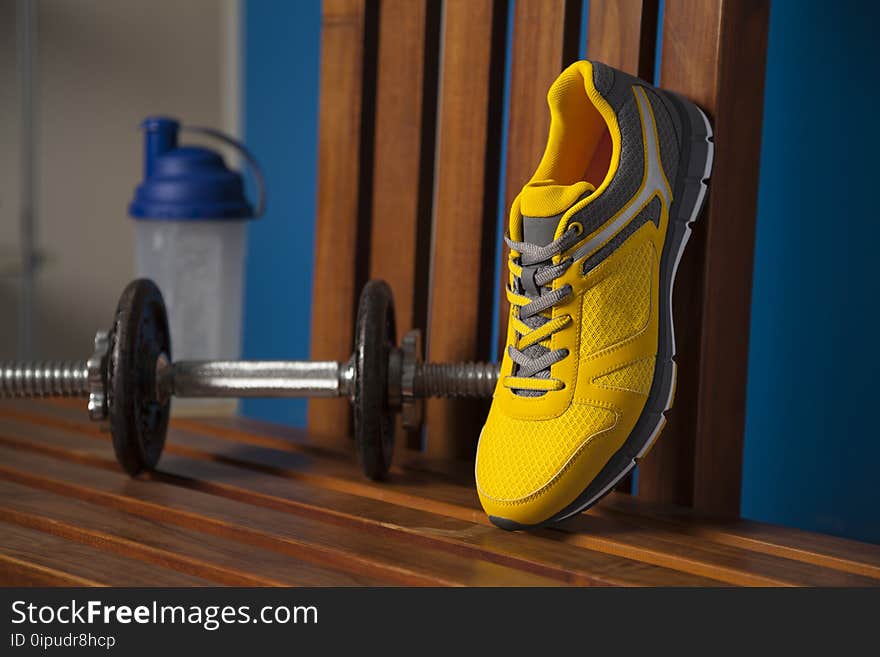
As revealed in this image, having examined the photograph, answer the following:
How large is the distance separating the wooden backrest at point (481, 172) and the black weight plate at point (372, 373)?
0.14 meters

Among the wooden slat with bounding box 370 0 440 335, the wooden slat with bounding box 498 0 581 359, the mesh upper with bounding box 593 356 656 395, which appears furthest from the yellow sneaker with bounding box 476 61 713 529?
the wooden slat with bounding box 370 0 440 335

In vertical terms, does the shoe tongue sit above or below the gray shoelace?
above

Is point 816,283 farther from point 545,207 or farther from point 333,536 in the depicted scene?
point 333,536

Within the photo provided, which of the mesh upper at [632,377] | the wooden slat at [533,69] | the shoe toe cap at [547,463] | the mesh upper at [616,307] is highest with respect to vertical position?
the wooden slat at [533,69]

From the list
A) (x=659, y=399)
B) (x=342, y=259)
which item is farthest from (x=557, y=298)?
(x=342, y=259)

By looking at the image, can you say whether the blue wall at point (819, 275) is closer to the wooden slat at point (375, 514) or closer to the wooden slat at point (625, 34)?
the wooden slat at point (625, 34)

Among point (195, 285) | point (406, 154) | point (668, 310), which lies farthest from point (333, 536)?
point (195, 285)

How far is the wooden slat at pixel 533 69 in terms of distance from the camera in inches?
36.3

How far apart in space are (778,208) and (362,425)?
46cm

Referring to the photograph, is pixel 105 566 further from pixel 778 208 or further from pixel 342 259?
pixel 778 208

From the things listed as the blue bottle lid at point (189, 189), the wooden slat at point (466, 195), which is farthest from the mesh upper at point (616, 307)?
the blue bottle lid at point (189, 189)

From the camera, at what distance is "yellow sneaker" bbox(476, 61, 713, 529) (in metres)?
0.75

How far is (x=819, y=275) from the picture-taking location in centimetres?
103

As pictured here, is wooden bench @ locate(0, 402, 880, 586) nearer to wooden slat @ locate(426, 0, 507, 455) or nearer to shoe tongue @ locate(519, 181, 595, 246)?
wooden slat @ locate(426, 0, 507, 455)
